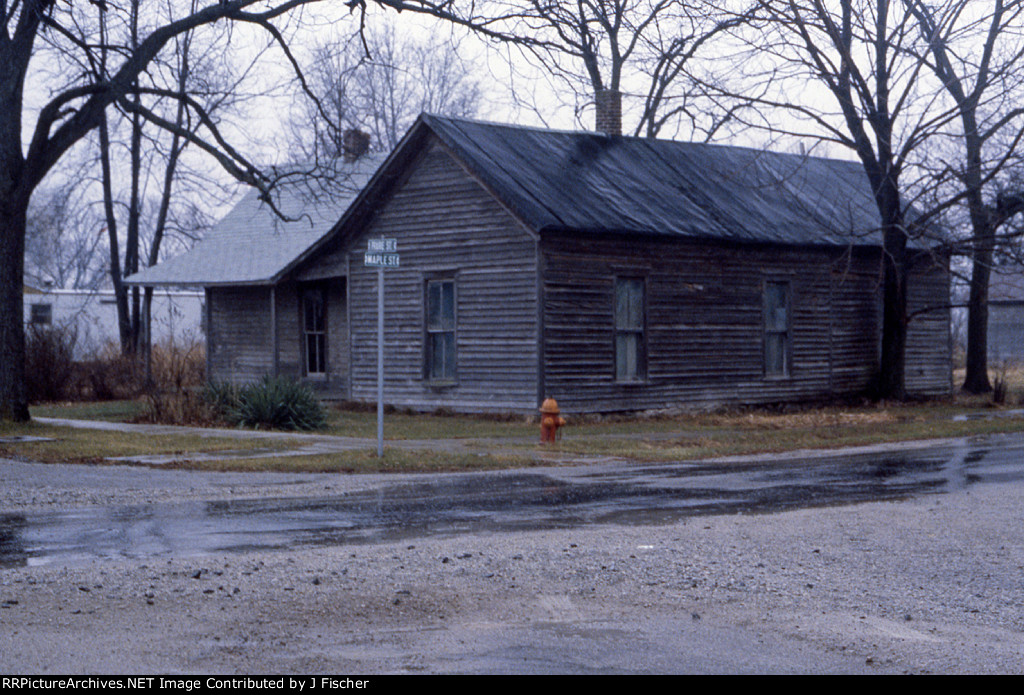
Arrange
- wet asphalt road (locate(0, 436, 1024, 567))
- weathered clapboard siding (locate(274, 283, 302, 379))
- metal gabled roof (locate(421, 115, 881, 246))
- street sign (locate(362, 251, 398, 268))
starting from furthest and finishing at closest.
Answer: weathered clapboard siding (locate(274, 283, 302, 379)), metal gabled roof (locate(421, 115, 881, 246)), street sign (locate(362, 251, 398, 268)), wet asphalt road (locate(0, 436, 1024, 567))

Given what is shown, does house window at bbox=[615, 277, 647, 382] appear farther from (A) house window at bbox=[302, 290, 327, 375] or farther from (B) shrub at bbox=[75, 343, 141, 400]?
(B) shrub at bbox=[75, 343, 141, 400]

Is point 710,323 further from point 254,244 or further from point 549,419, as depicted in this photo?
point 254,244

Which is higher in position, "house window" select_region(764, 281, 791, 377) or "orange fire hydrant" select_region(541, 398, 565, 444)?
"house window" select_region(764, 281, 791, 377)

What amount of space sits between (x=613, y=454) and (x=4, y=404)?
10.6 m

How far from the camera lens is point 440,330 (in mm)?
26266

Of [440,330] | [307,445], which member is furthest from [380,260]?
[440,330]

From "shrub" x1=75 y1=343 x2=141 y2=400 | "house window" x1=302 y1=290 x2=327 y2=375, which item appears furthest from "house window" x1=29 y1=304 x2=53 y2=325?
"house window" x1=302 y1=290 x2=327 y2=375

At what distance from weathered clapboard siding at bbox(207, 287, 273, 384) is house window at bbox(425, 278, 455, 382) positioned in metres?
7.47

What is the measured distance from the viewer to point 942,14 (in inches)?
1025

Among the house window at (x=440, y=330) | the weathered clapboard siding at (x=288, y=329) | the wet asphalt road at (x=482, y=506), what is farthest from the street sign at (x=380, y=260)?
the weathered clapboard siding at (x=288, y=329)

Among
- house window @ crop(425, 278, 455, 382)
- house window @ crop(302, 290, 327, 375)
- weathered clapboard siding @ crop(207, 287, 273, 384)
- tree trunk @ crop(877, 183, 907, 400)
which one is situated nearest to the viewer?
house window @ crop(425, 278, 455, 382)

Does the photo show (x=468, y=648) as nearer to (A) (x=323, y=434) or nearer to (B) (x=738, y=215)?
(A) (x=323, y=434)

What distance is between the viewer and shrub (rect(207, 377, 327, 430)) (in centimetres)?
2238

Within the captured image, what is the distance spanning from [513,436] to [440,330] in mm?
5608
